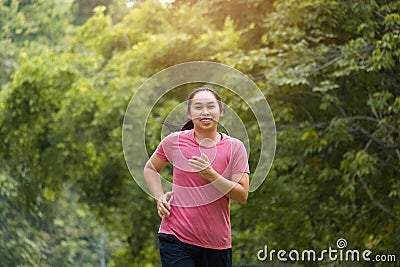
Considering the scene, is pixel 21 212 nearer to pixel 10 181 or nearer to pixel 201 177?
pixel 10 181

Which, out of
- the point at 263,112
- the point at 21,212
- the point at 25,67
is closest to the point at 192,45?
the point at 25,67

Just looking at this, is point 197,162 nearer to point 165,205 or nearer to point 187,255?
point 165,205

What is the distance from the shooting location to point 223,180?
3361 millimetres

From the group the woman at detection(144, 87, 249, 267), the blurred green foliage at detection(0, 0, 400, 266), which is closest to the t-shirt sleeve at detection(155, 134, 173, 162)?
the woman at detection(144, 87, 249, 267)

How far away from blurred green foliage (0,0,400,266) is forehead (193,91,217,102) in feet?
15.3

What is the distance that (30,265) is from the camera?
20969mm

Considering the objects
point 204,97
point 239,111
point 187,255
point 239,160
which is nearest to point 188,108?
point 204,97

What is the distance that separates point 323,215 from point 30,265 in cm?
1244

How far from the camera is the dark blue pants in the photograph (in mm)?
3514

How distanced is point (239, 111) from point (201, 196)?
6.01m

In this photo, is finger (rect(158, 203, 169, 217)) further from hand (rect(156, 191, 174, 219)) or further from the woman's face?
the woman's face

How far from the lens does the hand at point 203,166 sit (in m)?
3.29

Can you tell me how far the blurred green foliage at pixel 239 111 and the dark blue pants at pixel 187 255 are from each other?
4.78 m

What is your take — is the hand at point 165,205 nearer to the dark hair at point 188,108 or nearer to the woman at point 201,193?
the woman at point 201,193
